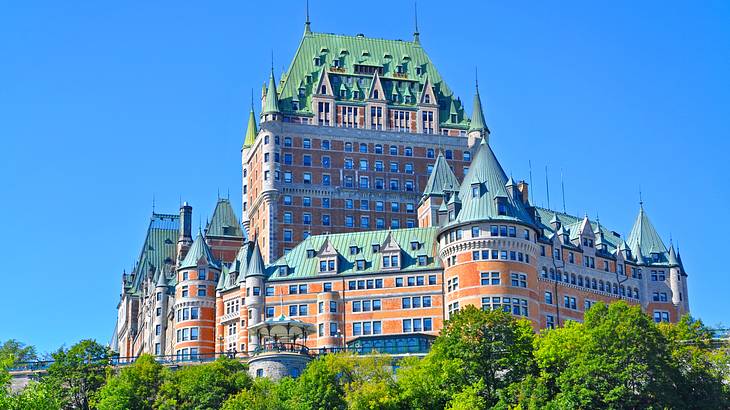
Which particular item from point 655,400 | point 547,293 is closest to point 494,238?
point 547,293

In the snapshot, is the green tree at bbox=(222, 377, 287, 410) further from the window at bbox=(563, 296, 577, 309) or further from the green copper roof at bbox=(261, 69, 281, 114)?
the green copper roof at bbox=(261, 69, 281, 114)

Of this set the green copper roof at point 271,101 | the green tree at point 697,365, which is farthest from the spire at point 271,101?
the green tree at point 697,365

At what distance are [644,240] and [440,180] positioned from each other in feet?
87.0

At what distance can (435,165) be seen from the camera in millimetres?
188750

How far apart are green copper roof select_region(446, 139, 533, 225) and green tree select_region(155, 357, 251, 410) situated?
33186mm

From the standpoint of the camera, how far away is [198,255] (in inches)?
7224

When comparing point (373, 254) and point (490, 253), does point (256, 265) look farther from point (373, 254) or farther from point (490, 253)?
point (490, 253)

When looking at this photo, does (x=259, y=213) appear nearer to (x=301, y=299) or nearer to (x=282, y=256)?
(x=282, y=256)

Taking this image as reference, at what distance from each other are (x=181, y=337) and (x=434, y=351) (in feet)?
154

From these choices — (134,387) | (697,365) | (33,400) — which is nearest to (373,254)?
(134,387)

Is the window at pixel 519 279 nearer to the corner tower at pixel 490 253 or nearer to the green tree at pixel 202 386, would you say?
the corner tower at pixel 490 253

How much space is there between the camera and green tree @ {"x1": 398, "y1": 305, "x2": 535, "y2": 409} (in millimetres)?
138250

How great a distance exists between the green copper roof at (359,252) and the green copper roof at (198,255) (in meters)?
11.4

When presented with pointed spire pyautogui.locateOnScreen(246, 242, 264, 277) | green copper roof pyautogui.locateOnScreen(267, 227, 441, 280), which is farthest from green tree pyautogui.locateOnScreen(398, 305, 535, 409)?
pointed spire pyautogui.locateOnScreen(246, 242, 264, 277)
